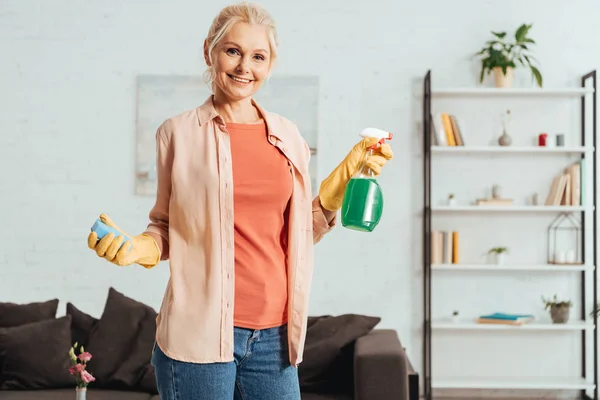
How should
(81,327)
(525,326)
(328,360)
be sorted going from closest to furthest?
(328,360), (81,327), (525,326)

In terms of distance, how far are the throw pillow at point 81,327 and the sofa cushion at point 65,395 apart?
277mm

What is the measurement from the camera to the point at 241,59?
1589 mm

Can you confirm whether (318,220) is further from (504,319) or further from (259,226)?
(504,319)

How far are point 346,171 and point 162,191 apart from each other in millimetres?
410

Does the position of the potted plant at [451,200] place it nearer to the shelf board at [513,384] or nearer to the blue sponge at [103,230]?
the shelf board at [513,384]

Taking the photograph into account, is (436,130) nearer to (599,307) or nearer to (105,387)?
(599,307)

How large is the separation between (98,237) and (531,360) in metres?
3.90

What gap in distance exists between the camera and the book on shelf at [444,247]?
15.2 feet

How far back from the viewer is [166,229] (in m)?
1.66

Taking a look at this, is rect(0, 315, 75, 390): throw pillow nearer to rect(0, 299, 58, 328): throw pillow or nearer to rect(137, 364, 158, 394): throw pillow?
rect(0, 299, 58, 328): throw pillow

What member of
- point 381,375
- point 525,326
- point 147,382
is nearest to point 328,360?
point 381,375

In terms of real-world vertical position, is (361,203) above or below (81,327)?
above

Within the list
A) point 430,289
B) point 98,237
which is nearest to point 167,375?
point 98,237

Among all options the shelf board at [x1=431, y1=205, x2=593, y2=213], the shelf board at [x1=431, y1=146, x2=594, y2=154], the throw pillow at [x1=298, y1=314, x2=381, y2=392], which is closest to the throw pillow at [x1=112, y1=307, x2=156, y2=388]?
the throw pillow at [x1=298, y1=314, x2=381, y2=392]
